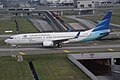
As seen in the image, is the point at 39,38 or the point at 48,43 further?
the point at 39,38

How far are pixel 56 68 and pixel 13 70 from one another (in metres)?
6.90

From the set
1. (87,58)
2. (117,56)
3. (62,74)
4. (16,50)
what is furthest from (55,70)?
(16,50)

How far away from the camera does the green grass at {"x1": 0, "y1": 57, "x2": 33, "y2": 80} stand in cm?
4794

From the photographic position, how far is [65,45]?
77000 millimetres

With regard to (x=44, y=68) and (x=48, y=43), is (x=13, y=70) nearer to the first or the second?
(x=44, y=68)

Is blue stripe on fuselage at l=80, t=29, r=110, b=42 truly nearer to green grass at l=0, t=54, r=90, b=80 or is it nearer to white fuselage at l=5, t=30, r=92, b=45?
white fuselage at l=5, t=30, r=92, b=45

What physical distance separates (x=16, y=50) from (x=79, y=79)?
27.6 metres

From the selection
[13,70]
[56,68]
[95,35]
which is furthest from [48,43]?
[13,70]

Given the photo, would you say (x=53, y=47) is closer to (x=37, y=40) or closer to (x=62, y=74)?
(x=37, y=40)

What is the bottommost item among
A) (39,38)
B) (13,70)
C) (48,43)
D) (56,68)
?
(48,43)

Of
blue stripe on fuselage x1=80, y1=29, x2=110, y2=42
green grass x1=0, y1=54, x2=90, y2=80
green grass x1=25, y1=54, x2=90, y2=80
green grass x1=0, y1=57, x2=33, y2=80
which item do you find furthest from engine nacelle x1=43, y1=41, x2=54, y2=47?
green grass x1=0, y1=57, x2=33, y2=80

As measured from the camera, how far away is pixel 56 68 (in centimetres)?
5359

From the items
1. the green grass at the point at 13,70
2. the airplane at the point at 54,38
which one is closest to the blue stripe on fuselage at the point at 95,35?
the airplane at the point at 54,38

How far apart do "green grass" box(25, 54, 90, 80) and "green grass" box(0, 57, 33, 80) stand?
75.5 inches
